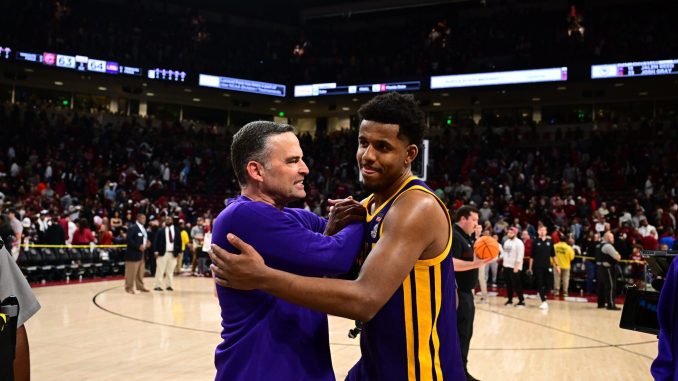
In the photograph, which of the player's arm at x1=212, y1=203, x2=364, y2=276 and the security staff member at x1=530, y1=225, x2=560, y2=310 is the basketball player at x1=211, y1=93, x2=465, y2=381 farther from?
the security staff member at x1=530, y1=225, x2=560, y2=310

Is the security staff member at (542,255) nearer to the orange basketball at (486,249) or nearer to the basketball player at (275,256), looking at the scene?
the orange basketball at (486,249)

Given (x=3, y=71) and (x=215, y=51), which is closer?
(x=3, y=71)

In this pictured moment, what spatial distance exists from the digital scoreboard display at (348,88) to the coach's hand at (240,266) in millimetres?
25997

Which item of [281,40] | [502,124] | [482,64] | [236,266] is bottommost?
[236,266]

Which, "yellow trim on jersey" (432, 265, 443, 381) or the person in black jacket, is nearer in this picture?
"yellow trim on jersey" (432, 265, 443, 381)

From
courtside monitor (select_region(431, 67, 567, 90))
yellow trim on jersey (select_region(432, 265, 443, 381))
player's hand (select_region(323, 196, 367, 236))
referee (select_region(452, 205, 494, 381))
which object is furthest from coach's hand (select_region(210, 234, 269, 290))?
courtside monitor (select_region(431, 67, 567, 90))

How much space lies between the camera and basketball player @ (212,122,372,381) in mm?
2100

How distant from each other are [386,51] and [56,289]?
863 inches

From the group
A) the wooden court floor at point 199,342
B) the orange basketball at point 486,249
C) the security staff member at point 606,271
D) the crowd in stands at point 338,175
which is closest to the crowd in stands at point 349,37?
the crowd in stands at point 338,175

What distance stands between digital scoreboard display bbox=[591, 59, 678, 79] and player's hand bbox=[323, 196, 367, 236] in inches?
920

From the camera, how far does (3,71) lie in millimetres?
26703

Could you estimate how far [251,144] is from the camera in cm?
237

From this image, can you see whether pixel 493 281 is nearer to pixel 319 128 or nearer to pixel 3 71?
pixel 319 128

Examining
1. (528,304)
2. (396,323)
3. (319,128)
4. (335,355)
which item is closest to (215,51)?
(319,128)
